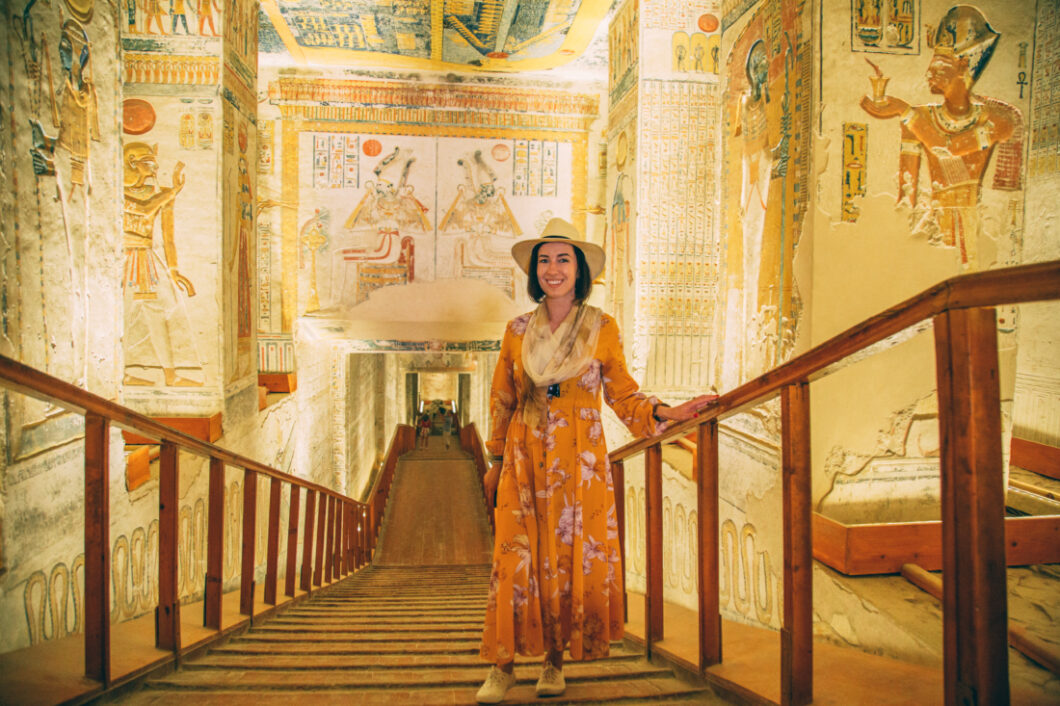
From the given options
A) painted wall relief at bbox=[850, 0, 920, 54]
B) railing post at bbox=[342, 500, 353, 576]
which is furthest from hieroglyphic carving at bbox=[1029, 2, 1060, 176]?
railing post at bbox=[342, 500, 353, 576]

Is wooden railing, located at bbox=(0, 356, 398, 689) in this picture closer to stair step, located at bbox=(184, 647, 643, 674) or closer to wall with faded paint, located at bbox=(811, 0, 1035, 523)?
stair step, located at bbox=(184, 647, 643, 674)

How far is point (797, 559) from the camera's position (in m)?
1.42

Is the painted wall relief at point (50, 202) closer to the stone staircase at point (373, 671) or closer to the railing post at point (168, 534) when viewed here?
the railing post at point (168, 534)

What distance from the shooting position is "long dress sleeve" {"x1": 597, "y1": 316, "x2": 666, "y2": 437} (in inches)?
74.5

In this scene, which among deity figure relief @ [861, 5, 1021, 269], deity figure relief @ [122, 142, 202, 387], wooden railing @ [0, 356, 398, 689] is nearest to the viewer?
wooden railing @ [0, 356, 398, 689]

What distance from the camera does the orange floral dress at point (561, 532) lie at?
180 cm

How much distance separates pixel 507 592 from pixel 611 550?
35 centimetres

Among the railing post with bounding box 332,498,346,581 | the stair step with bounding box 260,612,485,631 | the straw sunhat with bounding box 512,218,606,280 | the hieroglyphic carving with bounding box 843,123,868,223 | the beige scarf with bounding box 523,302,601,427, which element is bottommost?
the railing post with bounding box 332,498,346,581

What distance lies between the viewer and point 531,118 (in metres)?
8.13

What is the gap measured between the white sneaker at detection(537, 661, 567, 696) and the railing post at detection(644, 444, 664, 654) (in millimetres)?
468

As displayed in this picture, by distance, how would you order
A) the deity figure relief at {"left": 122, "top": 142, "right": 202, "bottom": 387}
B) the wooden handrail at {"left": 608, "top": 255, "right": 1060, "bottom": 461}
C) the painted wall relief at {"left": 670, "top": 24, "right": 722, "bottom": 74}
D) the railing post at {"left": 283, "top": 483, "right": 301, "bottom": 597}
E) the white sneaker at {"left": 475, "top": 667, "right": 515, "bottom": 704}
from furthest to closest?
the painted wall relief at {"left": 670, "top": 24, "right": 722, "bottom": 74}
the deity figure relief at {"left": 122, "top": 142, "right": 202, "bottom": 387}
the railing post at {"left": 283, "top": 483, "right": 301, "bottom": 597}
the white sneaker at {"left": 475, "top": 667, "right": 515, "bottom": 704}
the wooden handrail at {"left": 608, "top": 255, "right": 1060, "bottom": 461}

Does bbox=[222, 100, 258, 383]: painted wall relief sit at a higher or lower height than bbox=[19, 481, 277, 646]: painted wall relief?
higher

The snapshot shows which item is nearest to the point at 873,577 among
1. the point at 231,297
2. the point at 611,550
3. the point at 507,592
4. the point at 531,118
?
the point at 611,550

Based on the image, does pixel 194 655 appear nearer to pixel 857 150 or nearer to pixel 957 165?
pixel 857 150
